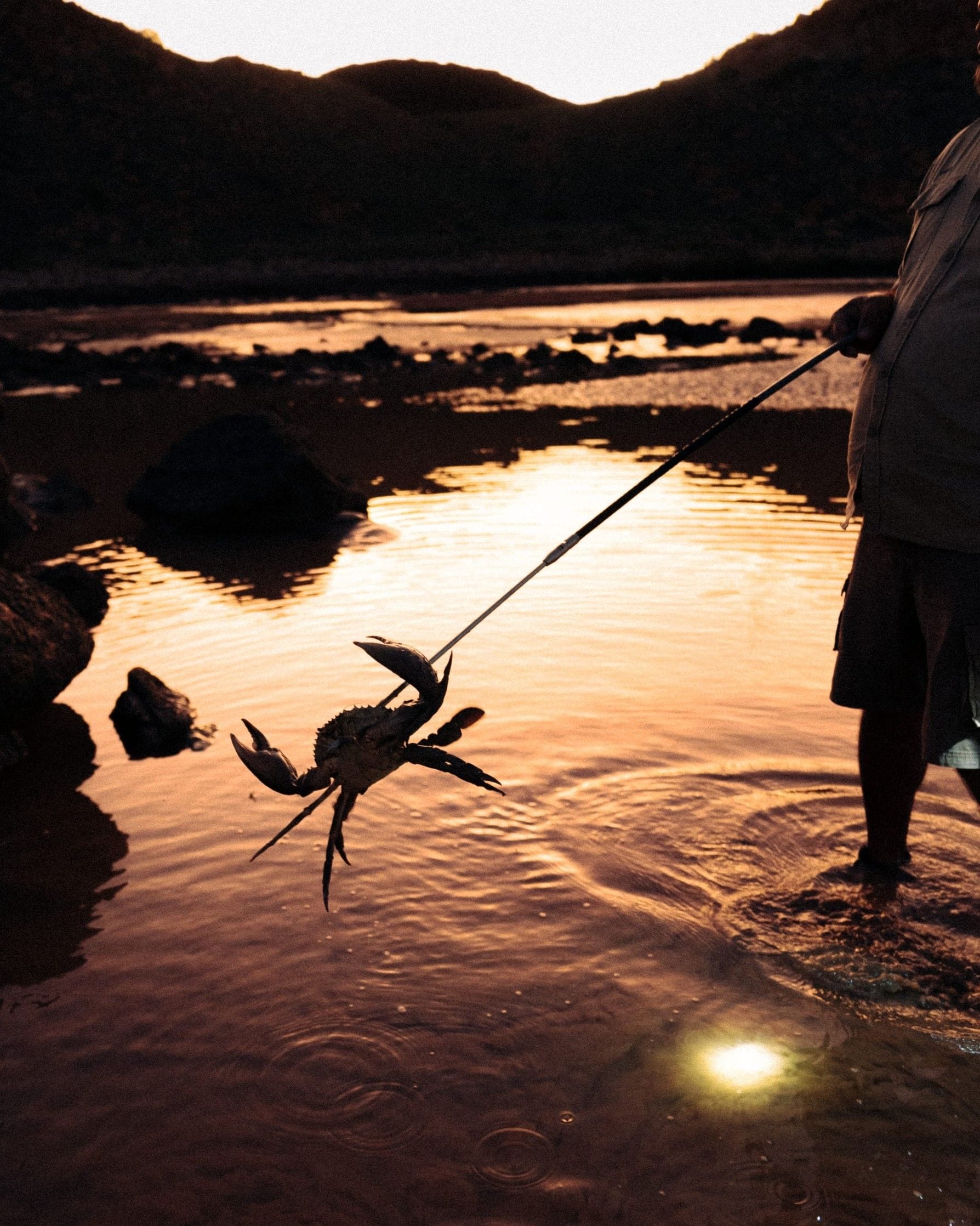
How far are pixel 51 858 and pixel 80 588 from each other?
8.36 ft

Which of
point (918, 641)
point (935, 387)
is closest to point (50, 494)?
point (918, 641)

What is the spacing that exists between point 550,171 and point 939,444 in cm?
7513

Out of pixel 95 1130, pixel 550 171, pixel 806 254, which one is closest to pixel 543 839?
pixel 95 1130

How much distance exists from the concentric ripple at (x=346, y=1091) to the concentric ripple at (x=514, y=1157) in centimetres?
14

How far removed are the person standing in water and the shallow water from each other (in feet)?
1.94

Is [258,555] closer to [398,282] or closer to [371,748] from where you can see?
[371,748]

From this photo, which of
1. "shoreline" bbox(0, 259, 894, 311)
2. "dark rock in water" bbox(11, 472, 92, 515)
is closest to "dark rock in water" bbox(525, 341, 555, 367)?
"dark rock in water" bbox(11, 472, 92, 515)

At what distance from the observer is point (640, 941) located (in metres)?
3.12

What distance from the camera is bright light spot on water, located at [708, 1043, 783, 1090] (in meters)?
2.59

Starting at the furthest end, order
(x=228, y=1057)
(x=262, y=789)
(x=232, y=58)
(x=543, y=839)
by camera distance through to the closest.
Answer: (x=232, y=58)
(x=262, y=789)
(x=543, y=839)
(x=228, y=1057)

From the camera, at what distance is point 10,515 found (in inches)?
311

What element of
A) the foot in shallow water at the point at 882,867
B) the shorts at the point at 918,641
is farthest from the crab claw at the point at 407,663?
the foot in shallow water at the point at 882,867

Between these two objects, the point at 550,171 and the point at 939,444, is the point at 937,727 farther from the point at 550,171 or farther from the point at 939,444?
the point at 550,171

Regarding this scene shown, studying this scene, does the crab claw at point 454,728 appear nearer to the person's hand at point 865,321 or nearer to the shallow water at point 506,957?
the shallow water at point 506,957
